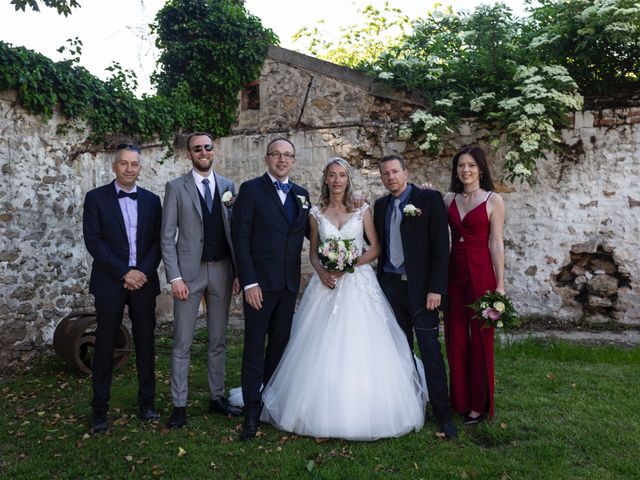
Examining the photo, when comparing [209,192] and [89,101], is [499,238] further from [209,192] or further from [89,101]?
[89,101]

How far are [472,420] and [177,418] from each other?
2.24m

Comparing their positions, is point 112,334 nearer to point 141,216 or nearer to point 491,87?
point 141,216

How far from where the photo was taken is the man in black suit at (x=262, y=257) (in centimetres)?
400

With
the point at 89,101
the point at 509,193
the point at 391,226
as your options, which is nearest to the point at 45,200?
the point at 89,101

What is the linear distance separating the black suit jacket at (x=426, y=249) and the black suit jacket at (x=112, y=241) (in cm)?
196

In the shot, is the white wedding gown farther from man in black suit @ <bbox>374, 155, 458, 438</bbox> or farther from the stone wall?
the stone wall

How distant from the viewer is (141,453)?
3689 mm

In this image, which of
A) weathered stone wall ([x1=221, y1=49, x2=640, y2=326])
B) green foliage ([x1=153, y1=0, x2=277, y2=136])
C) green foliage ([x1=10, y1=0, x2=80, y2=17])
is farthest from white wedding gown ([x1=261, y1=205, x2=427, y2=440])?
green foliage ([x1=153, y1=0, x2=277, y2=136])

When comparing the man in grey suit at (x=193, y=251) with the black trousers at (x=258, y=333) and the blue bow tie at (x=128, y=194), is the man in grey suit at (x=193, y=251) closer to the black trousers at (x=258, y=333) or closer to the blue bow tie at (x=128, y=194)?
the blue bow tie at (x=128, y=194)

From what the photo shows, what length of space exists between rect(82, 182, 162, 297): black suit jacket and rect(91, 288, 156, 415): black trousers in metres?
0.07

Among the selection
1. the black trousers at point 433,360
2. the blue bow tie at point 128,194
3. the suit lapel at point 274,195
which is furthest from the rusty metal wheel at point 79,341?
the black trousers at point 433,360

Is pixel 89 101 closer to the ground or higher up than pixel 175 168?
higher up

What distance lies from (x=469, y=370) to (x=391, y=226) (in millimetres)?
1273

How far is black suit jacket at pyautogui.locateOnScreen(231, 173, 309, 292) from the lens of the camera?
4.00 metres
